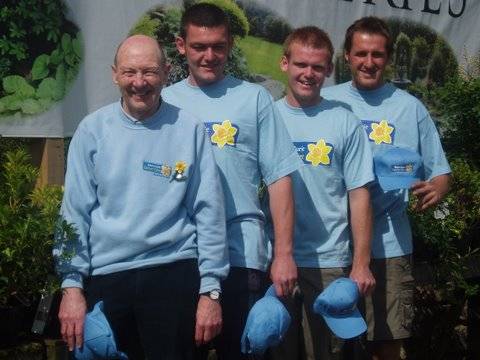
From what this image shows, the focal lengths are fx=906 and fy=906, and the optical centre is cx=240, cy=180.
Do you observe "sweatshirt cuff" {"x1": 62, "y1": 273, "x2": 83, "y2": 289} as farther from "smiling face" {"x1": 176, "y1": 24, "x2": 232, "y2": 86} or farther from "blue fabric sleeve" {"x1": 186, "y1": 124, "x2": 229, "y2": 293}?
"smiling face" {"x1": 176, "y1": 24, "x2": 232, "y2": 86}

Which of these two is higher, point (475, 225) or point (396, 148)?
point (396, 148)

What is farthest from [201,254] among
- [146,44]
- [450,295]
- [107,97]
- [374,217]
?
[450,295]

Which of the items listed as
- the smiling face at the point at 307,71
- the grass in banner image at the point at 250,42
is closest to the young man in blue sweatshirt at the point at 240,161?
the smiling face at the point at 307,71

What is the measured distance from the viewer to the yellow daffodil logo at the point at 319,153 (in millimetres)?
3807

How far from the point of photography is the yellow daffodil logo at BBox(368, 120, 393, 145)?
13.4 feet

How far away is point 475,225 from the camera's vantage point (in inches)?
200

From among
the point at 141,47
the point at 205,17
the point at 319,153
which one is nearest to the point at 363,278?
the point at 319,153

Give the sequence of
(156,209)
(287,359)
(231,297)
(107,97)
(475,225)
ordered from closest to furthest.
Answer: (156,209), (231,297), (287,359), (107,97), (475,225)

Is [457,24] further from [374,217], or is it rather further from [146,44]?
[146,44]

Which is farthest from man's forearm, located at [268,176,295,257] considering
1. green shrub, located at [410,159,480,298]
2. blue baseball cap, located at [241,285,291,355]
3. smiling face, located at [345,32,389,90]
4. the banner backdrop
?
green shrub, located at [410,159,480,298]

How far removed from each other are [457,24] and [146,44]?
3432 mm

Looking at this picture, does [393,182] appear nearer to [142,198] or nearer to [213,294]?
[213,294]

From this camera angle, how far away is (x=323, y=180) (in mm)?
3822

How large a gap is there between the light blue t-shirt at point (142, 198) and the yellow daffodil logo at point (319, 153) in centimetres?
67
